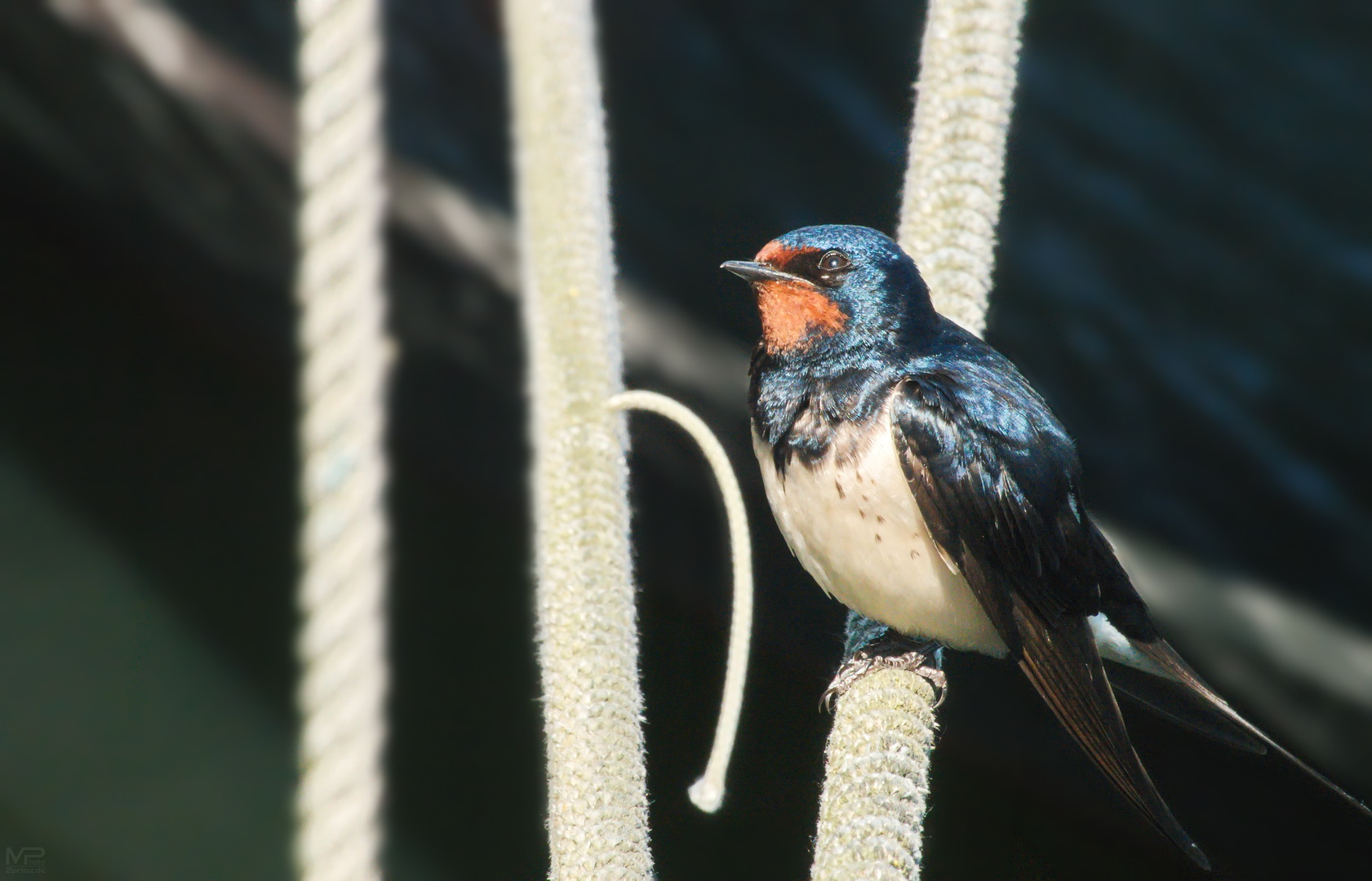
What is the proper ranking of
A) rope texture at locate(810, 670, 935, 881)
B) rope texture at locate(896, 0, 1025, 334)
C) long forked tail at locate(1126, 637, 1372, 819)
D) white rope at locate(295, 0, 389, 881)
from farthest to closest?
long forked tail at locate(1126, 637, 1372, 819), rope texture at locate(896, 0, 1025, 334), rope texture at locate(810, 670, 935, 881), white rope at locate(295, 0, 389, 881)

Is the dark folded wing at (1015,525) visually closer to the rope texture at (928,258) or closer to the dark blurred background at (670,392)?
the rope texture at (928,258)

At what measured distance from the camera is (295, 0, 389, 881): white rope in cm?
51

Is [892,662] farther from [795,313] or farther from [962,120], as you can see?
[962,120]

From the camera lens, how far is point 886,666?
3.58 ft

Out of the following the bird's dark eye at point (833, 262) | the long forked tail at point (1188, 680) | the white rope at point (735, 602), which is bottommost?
the long forked tail at point (1188, 680)

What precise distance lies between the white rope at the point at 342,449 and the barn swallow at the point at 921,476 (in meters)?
0.61

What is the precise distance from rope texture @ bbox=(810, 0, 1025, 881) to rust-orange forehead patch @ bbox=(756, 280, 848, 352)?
9 centimetres

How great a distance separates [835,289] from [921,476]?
0.60ft

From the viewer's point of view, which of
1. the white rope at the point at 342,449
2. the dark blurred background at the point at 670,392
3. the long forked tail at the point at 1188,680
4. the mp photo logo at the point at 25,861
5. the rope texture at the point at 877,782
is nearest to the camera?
the white rope at the point at 342,449

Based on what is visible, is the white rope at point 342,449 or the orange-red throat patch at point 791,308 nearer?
the white rope at point 342,449

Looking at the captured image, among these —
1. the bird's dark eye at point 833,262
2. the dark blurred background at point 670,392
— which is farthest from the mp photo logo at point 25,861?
the bird's dark eye at point 833,262

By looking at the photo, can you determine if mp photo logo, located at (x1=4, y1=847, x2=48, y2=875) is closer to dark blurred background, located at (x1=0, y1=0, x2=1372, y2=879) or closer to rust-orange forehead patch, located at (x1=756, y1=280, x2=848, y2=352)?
dark blurred background, located at (x1=0, y1=0, x2=1372, y2=879)

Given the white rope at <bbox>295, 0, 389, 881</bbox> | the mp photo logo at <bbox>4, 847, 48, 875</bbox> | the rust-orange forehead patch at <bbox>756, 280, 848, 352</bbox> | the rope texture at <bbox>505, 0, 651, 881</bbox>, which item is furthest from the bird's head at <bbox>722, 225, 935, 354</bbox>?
the mp photo logo at <bbox>4, 847, 48, 875</bbox>

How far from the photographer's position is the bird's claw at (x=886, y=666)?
113cm
